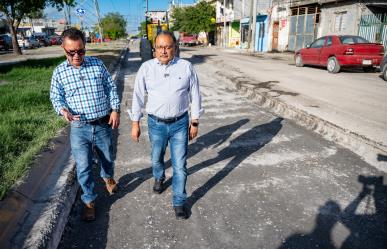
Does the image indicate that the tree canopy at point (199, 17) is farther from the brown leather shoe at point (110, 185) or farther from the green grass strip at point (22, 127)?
the brown leather shoe at point (110, 185)

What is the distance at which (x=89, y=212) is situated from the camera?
3.12 meters

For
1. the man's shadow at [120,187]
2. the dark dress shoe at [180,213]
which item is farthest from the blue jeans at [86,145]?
the dark dress shoe at [180,213]

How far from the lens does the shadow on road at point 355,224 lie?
2.71 m

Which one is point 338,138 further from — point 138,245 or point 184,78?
point 138,245

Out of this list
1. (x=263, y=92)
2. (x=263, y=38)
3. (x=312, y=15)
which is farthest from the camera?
(x=263, y=38)

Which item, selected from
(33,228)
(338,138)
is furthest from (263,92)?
(33,228)

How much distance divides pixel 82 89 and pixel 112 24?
354 feet

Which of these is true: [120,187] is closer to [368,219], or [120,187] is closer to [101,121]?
[101,121]

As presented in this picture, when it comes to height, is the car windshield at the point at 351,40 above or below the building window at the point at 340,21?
below

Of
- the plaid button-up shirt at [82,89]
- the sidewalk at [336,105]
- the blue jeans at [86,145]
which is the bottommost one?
the sidewalk at [336,105]

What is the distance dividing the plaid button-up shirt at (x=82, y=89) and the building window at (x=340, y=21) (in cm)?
2140

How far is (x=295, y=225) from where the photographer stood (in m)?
2.97

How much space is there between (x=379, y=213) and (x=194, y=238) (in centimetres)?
192

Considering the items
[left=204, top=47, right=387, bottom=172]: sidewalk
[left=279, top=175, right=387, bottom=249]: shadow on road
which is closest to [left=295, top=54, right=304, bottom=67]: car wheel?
[left=204, top=47, right=387, bottom=172]: sidewalk
